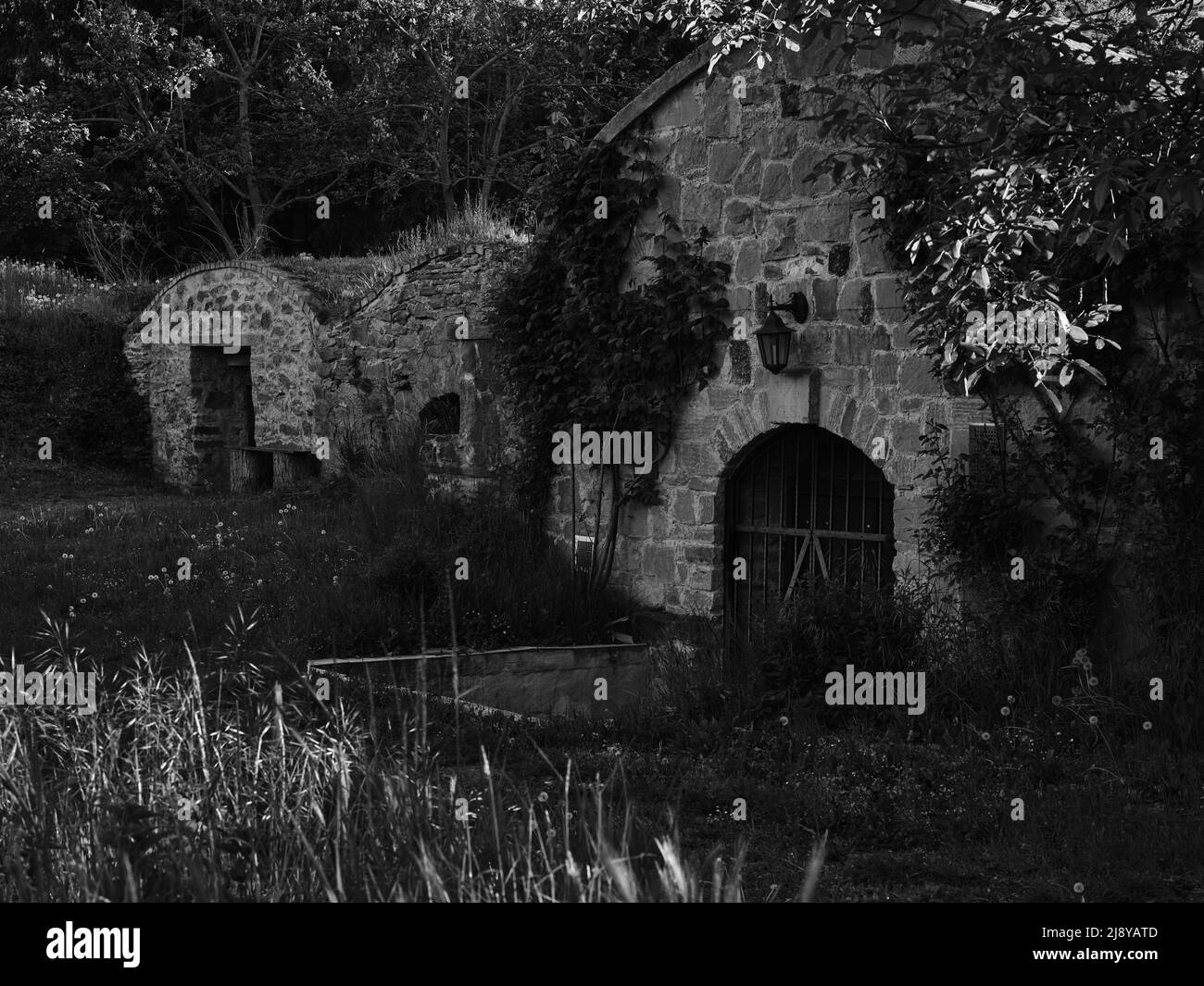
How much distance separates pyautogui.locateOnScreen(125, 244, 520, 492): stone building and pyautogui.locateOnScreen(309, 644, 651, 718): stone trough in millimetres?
2419

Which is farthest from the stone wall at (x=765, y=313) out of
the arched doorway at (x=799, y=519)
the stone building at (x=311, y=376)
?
the stone building at (x=311, y=376)

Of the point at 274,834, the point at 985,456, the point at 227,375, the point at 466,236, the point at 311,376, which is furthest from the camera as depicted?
the point at 227,375

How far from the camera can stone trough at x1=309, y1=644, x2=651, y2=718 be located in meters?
8.41

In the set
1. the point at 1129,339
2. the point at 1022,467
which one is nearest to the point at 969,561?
the point at 1022,467

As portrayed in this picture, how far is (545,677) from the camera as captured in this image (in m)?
8.88

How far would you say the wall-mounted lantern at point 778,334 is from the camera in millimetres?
8578

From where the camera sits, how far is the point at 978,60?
226 inches

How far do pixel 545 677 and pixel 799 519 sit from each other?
6.66 feet

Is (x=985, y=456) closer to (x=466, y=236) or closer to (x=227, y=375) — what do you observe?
(x=466, y=236)

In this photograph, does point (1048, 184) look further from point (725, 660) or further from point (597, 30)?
point (597, 30)

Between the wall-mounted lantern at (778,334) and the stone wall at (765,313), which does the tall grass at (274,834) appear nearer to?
the stone wall at (765,313)

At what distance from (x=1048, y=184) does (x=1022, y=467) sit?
5.40 ft

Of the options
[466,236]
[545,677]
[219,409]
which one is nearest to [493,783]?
[545,677]

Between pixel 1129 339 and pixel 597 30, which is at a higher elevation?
pixel 597 30
